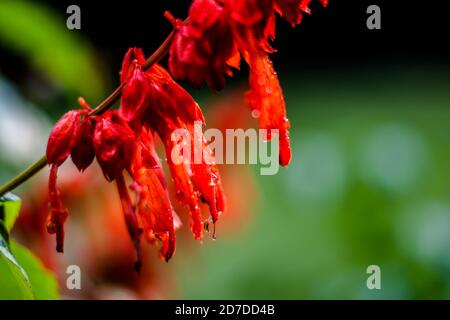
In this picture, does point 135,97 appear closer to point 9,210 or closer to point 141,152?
point 141,152

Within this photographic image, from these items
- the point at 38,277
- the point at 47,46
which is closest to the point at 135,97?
the point at 38,277

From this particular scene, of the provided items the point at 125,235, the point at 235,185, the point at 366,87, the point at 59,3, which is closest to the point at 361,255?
the point at 235,185

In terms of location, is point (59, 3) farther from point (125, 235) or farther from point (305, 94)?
point (125, 235)

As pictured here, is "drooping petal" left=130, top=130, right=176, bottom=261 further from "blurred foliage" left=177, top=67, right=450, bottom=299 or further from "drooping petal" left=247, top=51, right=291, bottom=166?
"blurred foliage" left=177, top=67, right=450, bottom=299

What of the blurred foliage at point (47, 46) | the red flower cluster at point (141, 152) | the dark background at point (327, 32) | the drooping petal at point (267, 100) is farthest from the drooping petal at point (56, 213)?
the dark background at point (327, 32)

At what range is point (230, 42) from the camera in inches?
30.5

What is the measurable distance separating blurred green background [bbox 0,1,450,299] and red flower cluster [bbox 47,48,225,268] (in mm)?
980

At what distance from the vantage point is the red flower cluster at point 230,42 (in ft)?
2.48

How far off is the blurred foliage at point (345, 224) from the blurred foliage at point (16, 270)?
1.46 meters

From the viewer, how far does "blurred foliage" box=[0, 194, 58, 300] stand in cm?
96

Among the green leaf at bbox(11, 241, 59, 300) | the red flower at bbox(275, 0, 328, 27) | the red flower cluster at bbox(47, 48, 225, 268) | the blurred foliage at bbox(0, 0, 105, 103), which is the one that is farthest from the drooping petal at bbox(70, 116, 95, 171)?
the blurred foliage at bbox(0, 0, 105, 103)

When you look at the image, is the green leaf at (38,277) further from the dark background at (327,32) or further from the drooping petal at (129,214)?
the dark background at (327,32)

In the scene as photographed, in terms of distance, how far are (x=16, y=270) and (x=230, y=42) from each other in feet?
1.28

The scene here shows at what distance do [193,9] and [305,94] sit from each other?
7.22m
